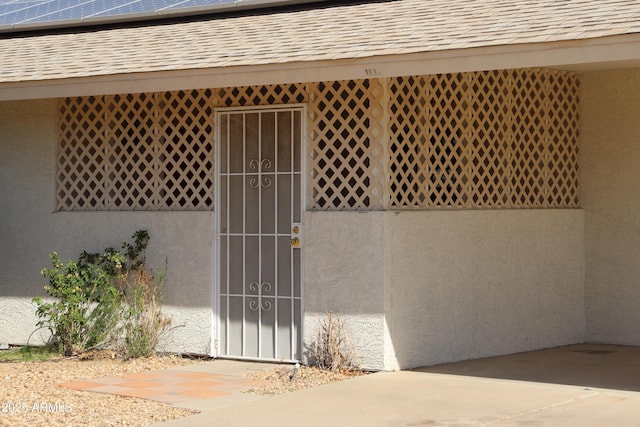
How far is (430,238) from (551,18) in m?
2.42

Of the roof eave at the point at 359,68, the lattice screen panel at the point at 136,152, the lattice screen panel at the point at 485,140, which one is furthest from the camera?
the lattice screen panel at the point at 136,152

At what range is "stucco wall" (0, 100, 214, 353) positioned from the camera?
1095 centimetres

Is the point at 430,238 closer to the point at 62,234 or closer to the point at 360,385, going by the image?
the point at 360,385

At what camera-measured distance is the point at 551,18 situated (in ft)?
29.4

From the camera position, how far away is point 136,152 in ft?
37.5

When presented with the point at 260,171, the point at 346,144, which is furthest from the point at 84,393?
the point at 346,144

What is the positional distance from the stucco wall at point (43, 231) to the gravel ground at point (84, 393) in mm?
772

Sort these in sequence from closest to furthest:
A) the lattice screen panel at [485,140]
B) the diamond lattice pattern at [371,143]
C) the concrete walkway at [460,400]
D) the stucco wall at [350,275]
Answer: the concrete walkway at [460,400], the stucco wall at [350,275], the diamond lattice pattern at [371,143], the lattice screen panel at [485,140]

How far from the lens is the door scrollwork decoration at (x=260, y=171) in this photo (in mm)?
10570

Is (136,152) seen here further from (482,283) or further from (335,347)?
(482,283)

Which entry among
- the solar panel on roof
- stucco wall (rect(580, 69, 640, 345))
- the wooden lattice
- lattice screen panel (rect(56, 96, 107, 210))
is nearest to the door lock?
the wooden lattice

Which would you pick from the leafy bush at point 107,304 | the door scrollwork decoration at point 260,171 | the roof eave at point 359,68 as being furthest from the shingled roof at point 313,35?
the leafy bush at point 107,304

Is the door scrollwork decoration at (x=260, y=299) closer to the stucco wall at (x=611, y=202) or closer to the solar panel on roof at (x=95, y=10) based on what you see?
the solar panel on roof at (x=95, y=10)

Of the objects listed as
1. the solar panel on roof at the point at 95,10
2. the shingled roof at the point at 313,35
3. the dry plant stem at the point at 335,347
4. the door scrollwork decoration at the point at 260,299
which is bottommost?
the dry plant stem at the point at 335,347
